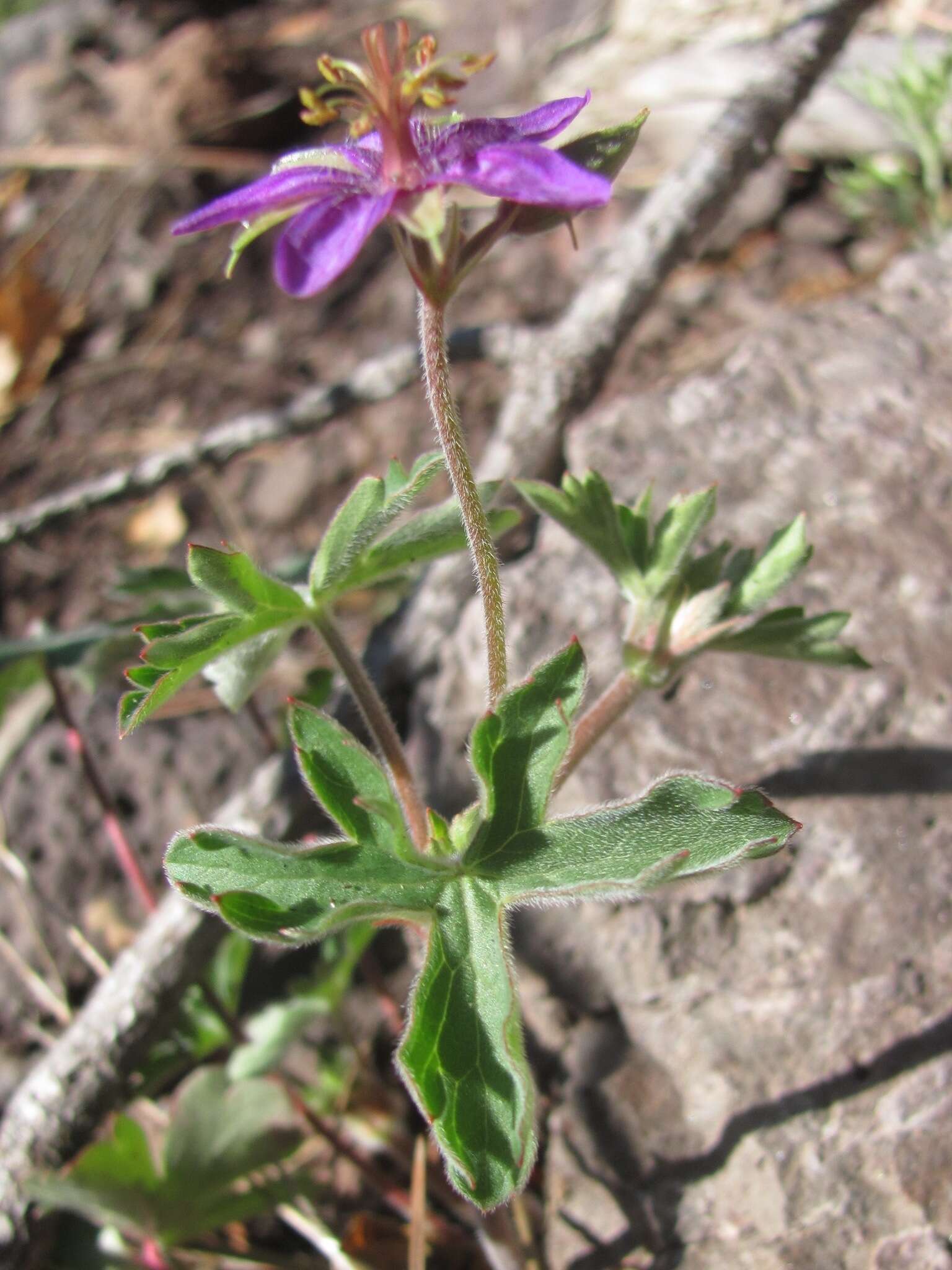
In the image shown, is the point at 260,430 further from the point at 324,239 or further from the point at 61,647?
the point at 324,239

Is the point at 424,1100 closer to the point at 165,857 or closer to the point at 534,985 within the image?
the point at 165,857

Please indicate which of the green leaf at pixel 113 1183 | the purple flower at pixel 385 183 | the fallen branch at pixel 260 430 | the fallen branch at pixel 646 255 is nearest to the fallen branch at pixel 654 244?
the fallen branch at pixel 646 255

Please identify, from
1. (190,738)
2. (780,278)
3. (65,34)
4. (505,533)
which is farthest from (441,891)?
(65,34)

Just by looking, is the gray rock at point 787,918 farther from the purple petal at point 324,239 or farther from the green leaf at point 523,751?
the purple petal at point 324,239

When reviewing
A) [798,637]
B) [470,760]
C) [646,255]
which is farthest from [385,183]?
[646,255]

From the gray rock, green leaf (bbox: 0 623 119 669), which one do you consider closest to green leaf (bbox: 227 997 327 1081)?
the gray rock
